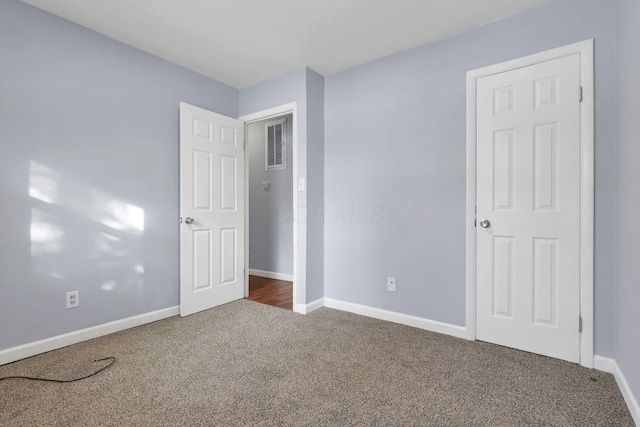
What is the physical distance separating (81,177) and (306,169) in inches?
73.2

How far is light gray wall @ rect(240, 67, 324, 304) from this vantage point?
120 inches

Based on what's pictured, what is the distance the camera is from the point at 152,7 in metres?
2.16

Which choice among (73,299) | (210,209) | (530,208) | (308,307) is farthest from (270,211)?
(530,208)

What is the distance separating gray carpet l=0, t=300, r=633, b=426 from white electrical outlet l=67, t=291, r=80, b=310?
303mm

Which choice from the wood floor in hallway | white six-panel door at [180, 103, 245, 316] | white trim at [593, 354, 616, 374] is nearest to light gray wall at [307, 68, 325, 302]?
the wood floor in hallway

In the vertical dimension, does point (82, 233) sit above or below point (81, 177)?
below

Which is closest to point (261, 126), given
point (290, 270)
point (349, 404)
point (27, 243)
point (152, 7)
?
point (290, 270)

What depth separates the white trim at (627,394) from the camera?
4.67ft

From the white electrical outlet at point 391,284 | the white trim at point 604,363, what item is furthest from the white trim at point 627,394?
the white electrical outlet at point 391,284

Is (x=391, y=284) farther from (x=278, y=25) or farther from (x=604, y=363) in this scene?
(x=278, y=25)

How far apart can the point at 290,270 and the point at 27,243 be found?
2.94m

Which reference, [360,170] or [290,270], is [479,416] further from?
[290,270]

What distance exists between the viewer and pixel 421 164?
104 inches

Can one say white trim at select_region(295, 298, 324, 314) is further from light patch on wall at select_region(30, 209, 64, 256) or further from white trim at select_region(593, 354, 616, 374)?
white trim at select_region(593, 354, 616, 374)
